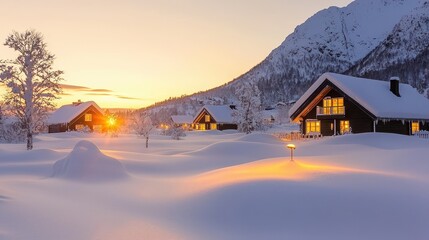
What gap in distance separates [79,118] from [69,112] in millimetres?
3029

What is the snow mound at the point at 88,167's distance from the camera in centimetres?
1503

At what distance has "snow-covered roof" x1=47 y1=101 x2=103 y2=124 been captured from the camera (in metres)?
66.9

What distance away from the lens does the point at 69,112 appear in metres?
69.5

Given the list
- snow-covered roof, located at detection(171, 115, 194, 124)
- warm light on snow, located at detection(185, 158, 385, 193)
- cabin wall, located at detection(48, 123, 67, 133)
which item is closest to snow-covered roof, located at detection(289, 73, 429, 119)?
warm light on snow, located at detection(185, 158, 385, 193)

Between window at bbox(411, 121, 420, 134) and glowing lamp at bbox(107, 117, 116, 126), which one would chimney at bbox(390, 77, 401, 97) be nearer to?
window at bbox(411, 121, 420, 134)

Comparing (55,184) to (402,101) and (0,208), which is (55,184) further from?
(402,101)

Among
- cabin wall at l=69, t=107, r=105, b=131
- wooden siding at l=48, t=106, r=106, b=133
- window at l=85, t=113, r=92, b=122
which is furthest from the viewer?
window at l=85, t=113, r=92, b=122

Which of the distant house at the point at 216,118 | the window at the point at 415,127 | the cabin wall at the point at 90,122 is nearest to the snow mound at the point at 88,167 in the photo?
the window at the point at 415,127

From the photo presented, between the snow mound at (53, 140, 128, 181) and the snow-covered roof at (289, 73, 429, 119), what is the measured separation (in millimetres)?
24256

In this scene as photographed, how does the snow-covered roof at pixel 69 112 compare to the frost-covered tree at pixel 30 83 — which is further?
the snow-covered roof at pixel 69 112

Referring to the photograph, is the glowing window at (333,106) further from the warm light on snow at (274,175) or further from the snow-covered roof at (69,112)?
the snow-covered roof at (69,112)

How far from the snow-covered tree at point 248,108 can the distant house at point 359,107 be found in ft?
45.0

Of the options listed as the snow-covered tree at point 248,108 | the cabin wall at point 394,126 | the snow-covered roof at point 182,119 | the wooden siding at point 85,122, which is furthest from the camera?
the snow-covered roof at point 182,119

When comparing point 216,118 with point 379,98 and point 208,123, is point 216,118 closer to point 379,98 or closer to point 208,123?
point 208,123
